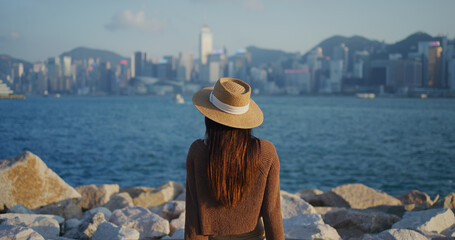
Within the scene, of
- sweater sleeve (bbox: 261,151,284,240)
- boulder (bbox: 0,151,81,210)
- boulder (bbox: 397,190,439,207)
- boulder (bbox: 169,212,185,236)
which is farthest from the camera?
boulder (bbox: 397,190,439,207)

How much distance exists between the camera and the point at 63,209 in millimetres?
5699

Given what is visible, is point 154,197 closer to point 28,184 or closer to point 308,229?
point 28,184

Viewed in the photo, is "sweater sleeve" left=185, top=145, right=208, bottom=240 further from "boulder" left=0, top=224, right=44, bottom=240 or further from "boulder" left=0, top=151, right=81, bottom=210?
"boulder" left=0, top=151, right=81, bottom=210

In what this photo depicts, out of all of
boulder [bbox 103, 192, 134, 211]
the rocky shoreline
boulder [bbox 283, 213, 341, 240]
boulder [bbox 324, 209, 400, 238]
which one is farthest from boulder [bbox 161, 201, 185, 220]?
boulder [bbox 324, 209, 400, 238]

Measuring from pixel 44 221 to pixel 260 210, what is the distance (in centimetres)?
323

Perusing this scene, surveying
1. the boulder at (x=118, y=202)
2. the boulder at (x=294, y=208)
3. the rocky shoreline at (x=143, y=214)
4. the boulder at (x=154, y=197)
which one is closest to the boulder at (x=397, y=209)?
the rocky shoreline at (x=143, y=214)

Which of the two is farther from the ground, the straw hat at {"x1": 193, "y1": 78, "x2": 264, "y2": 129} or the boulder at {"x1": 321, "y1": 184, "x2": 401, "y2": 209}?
the straw hat at {"x1": 193, "y1": 78, "x2": 264, "y2": 129}

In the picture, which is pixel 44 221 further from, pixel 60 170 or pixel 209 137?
pixel 60 170

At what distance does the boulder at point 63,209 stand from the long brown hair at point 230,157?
14.3ft

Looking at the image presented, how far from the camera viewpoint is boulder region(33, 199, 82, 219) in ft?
18.5

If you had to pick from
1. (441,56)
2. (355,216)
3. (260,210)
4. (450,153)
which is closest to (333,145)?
(450,153)

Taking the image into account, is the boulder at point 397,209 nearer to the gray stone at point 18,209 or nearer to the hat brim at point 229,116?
the hat brim at point 229,116

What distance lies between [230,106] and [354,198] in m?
5.34

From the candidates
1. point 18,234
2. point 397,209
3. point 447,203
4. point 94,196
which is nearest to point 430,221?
point 397,209
